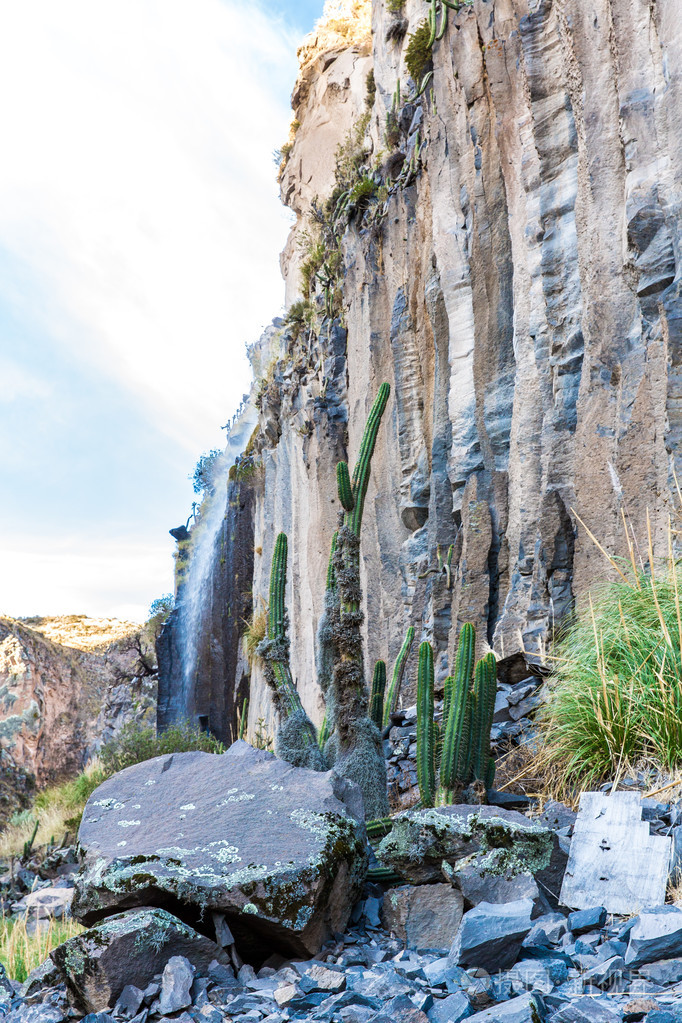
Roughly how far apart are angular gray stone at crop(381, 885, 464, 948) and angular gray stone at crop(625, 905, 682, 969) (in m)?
0.74

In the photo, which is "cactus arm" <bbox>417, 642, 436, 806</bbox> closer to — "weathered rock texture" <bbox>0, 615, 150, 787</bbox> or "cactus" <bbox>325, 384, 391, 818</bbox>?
"cactus" <bbox>325, 384, 391, 818</bbox>

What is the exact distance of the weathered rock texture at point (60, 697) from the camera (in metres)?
25.1

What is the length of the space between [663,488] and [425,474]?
170 inches

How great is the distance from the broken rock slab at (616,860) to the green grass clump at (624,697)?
0.54m

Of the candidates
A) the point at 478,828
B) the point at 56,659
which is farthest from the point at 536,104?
the point at 56,659

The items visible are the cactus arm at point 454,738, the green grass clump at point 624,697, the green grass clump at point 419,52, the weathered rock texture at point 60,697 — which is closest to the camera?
the green grass clump at point 624,697

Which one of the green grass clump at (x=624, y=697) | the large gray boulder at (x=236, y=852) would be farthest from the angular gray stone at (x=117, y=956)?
the green grass clump at (x=624, y=697)

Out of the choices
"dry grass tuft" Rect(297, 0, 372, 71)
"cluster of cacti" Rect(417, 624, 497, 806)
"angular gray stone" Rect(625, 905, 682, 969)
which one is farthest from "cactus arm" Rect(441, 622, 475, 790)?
"dry grass tuft" Rect(297, 0, 372, 71)

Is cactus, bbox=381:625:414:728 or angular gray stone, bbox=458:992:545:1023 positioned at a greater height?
cactus, bbox=381:625:414:728

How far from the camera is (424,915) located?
2.96m

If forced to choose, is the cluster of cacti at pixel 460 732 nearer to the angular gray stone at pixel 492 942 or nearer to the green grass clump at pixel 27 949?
the angular gray stone at pixel 492 942

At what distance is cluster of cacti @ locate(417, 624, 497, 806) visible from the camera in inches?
161

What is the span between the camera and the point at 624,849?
9.78 feet

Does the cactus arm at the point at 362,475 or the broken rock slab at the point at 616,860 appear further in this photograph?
the cactus arm at the point at 362,475
